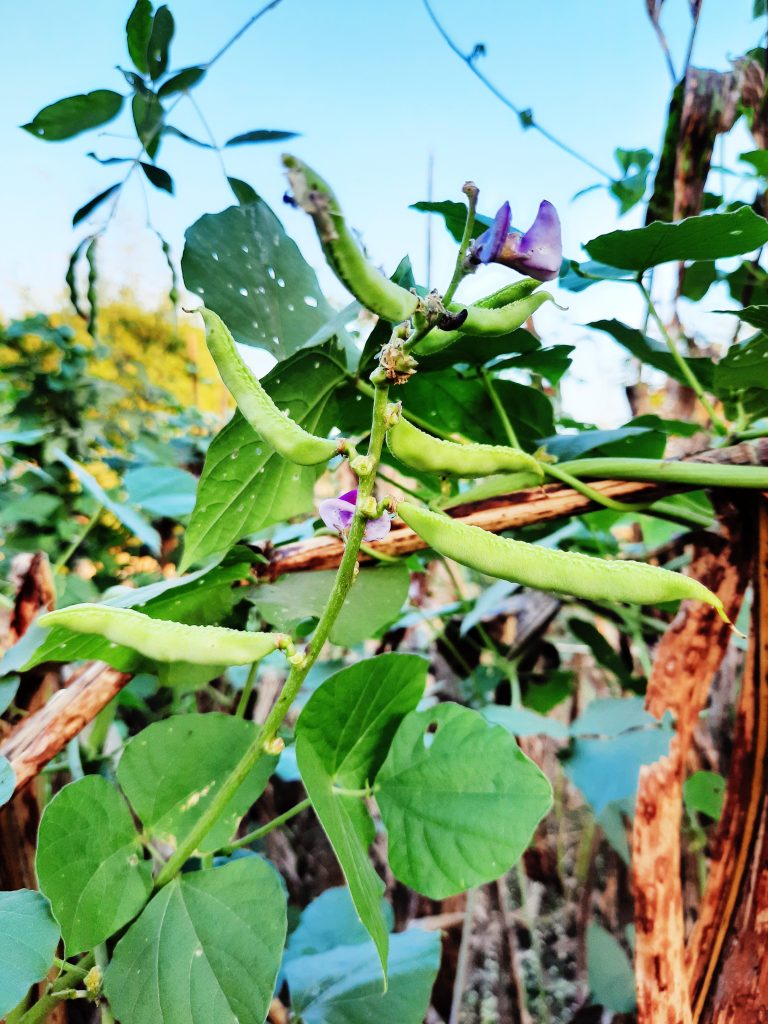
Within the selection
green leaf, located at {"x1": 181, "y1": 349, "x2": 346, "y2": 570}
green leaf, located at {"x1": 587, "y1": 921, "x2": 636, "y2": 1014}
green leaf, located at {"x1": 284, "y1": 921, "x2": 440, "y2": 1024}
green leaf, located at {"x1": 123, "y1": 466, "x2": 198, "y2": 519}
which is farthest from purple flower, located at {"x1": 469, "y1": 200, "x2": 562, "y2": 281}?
green leaf, located at {"x1": 587, "y1": 921, "x2": 636, "y2": 1014}

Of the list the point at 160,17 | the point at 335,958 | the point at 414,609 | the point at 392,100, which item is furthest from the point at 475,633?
the point at 392,100

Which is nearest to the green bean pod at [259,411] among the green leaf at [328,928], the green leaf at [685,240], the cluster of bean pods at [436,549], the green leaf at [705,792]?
the cluster of bean pods at [436,549]

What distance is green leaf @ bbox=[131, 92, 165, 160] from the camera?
1.73 ft

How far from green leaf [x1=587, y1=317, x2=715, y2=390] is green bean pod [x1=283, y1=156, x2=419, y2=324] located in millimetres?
300

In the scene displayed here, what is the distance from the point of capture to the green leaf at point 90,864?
0.87 feet

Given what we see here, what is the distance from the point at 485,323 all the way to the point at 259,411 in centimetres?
8

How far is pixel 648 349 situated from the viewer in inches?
18.2

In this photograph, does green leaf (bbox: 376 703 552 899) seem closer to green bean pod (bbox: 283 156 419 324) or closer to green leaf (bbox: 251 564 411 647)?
green leaf (bbox: 251 564 411 647)

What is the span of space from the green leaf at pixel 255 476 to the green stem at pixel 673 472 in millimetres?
139

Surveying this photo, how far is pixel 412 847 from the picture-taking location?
32 centimetres

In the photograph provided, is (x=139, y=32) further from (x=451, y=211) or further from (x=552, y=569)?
(x=552, y=569)

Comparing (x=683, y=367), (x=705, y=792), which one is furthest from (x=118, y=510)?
(x=705, y=792)

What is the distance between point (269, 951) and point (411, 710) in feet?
0.43

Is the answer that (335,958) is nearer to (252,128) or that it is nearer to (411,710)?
(411,710)
